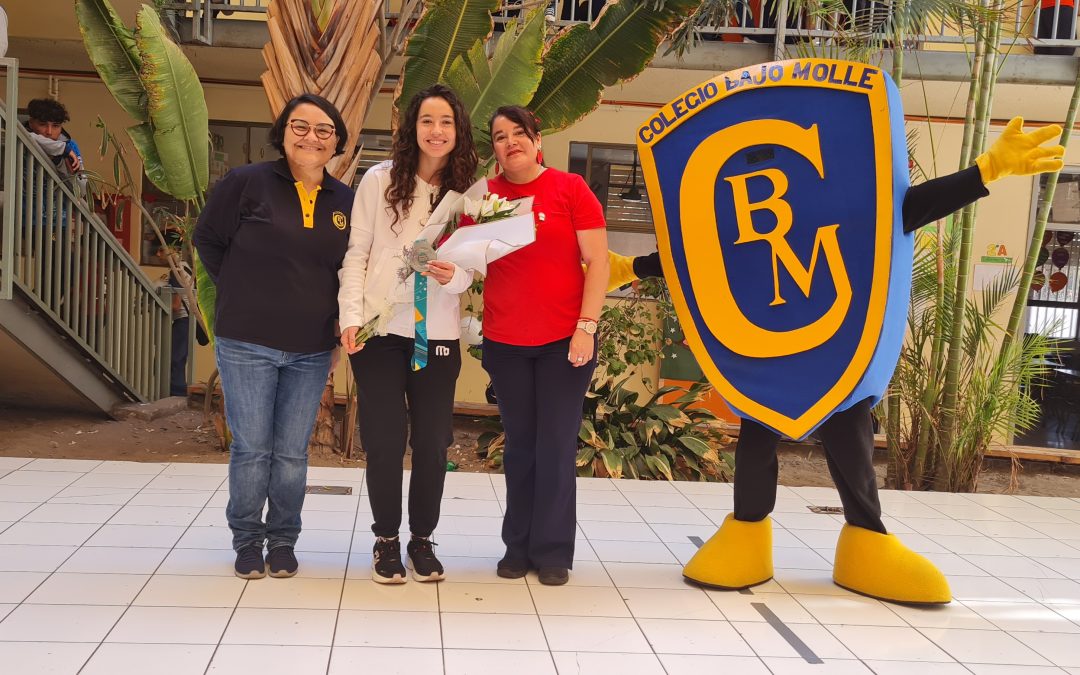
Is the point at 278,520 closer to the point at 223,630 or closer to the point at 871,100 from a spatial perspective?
the point at 223,630

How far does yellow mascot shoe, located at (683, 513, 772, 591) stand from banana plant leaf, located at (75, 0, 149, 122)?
388 centimetres

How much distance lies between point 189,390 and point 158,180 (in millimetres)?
3137

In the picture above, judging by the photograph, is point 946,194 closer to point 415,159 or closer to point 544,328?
point 544,328

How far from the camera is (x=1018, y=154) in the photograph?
3135 mm

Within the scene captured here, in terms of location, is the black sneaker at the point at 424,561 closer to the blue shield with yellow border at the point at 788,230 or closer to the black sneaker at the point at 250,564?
the black sneaker at the point at 250,564

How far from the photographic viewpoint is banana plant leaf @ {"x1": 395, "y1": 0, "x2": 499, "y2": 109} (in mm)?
5355

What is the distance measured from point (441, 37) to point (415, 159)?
2367mm

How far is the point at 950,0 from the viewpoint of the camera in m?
4.98

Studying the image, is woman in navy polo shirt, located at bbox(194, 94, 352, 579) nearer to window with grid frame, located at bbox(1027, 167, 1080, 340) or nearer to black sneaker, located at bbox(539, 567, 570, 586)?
black sneaker, located at bbox(539, 567, 570, 586)

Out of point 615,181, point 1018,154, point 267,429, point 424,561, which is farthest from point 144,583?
point 615,181

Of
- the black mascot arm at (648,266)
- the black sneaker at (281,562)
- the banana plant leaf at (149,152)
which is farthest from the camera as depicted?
the banana plant leaf at (149,152)

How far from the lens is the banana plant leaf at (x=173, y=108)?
16.6 feet

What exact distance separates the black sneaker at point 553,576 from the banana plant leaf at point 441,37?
312cm

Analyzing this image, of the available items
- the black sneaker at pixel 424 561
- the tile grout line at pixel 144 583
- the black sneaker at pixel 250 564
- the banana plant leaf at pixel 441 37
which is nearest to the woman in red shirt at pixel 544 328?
the black sneaker at pixel 424 561
